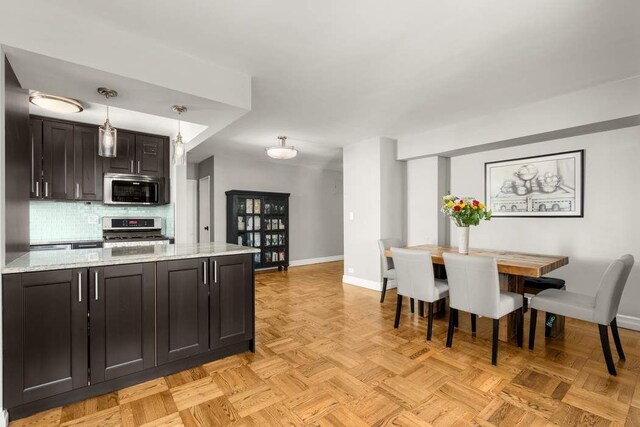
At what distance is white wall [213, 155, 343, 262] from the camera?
600 cm

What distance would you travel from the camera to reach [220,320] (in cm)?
246

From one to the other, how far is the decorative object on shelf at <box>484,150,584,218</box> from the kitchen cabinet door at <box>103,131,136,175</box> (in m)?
4.90

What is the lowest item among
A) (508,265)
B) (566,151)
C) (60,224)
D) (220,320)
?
(220,320)

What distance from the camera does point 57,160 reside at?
381 cm

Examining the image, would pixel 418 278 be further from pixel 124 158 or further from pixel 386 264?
pixel 124 158

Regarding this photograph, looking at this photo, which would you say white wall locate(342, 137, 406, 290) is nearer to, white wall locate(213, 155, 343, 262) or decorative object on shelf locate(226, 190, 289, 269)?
decorative object on shelf locate(226, 190, 289, 269)

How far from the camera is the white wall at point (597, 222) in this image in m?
3.13

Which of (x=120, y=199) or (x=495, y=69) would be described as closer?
(x=495, y=69)

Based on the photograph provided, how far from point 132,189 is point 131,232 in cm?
61

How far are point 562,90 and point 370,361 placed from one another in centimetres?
311

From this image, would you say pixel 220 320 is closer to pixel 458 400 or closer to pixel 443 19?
pixel 458 400

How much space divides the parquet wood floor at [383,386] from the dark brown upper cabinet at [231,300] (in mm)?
207

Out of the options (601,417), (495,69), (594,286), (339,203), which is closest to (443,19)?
(495,69)

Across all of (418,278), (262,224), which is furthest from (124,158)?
(418,278)
